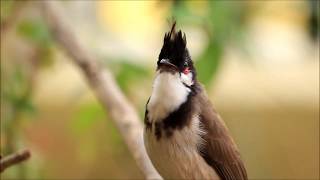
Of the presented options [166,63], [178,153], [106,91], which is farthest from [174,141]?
[106,91]

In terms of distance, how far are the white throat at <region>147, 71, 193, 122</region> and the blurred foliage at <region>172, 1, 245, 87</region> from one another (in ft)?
0.95

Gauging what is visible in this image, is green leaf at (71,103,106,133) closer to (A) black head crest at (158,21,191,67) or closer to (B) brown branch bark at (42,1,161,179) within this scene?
(B) brown branch bark at (42,1,161,179)

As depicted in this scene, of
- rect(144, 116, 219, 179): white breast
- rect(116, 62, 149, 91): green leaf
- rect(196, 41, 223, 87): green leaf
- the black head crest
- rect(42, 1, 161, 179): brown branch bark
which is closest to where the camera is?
the black head crest

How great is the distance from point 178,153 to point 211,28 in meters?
0.37

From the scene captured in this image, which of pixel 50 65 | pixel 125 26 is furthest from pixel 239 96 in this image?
pixel 50 65

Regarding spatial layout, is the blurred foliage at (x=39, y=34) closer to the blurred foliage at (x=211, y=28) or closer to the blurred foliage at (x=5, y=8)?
the blurred foliage at (x=5, y=8)

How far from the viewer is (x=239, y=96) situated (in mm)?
2369

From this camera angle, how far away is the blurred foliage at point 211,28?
123cm

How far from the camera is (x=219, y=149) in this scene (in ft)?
3.30

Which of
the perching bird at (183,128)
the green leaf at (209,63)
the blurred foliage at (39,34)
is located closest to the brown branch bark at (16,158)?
the perching bird at (183,128)

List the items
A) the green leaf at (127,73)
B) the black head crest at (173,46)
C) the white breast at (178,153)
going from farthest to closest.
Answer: the green leaf at (127,73) → the white breast at (178,153) → the black head crest at (173,46)

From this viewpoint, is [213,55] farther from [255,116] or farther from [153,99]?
[255,116]

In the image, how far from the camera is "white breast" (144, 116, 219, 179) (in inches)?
36.9

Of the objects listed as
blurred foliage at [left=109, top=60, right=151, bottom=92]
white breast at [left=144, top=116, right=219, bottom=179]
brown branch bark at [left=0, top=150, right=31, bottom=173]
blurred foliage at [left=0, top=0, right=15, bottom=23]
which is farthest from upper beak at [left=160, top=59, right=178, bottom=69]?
blurred foliage at [left=0, top=0, right=15, bottom=23]
